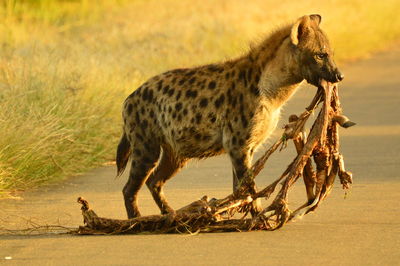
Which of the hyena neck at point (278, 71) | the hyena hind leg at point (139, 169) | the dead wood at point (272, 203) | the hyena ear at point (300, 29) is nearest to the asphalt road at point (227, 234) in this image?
the dead wood at point (272, 203)

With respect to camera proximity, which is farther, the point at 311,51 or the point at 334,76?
the point at 311,51

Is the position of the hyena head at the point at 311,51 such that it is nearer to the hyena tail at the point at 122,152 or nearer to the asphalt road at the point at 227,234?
the asphalt road at the point at 227,234

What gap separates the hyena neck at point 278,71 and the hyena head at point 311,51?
0.10 meters

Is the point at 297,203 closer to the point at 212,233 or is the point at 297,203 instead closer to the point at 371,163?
the point at 212,233

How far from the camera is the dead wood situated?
8117 millimetres

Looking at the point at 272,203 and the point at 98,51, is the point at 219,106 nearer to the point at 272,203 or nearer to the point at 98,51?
the point at 272,203

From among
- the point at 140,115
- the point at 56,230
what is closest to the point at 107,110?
the point at 140,115

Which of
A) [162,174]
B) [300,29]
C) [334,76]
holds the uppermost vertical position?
[300,29]

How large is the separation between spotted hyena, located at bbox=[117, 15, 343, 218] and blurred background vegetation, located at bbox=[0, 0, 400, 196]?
66 centimetres

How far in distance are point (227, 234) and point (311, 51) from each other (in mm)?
1481

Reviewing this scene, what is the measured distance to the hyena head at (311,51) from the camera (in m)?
Result: 8.64

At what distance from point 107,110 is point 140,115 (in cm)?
382

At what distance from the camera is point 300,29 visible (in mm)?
8852

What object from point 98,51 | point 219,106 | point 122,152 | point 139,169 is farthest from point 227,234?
point 98,51
